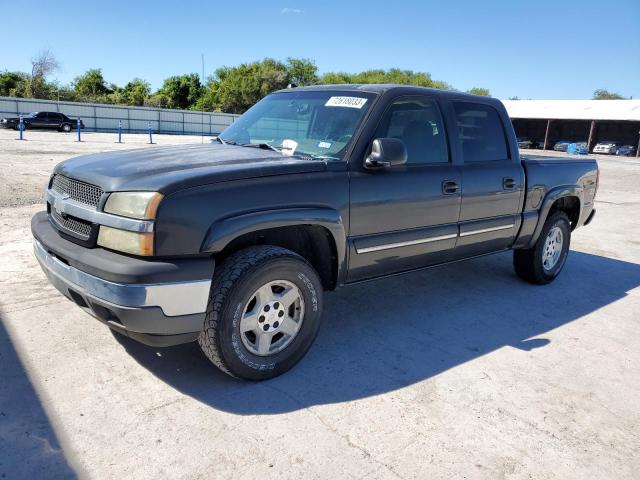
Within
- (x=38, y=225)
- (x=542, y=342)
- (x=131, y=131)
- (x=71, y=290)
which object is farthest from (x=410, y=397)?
(x=131, y=131)

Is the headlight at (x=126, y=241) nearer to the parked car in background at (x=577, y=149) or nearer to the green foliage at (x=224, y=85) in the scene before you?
the parked car in background at (x=577, y=149)

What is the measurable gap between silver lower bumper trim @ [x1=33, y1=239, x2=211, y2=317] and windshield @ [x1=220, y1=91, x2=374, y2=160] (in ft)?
4.44

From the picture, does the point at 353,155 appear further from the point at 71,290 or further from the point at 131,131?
the point at 131,131

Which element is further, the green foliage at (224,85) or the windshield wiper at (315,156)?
the green foliage at (224,85)

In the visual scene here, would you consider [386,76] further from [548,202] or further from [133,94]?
[548,202]

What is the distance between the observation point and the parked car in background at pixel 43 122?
34094 mm

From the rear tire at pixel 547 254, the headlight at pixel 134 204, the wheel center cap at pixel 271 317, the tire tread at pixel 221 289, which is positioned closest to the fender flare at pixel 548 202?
the rear tire at pixel 547 254

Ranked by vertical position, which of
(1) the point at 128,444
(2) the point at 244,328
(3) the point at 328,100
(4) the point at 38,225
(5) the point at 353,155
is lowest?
(1) the point at 128,444

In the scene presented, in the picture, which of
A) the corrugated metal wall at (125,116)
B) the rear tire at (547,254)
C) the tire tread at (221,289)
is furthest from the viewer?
the corrugated metal wall at (125,116)

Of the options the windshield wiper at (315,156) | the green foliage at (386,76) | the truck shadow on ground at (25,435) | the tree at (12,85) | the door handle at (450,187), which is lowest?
the truck shadow on ground at (25,435)

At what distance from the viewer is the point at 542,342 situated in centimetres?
423

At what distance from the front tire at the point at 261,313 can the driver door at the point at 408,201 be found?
0.52 m

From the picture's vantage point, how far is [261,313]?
3240 millimetres

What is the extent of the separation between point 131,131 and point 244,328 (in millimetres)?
45158
